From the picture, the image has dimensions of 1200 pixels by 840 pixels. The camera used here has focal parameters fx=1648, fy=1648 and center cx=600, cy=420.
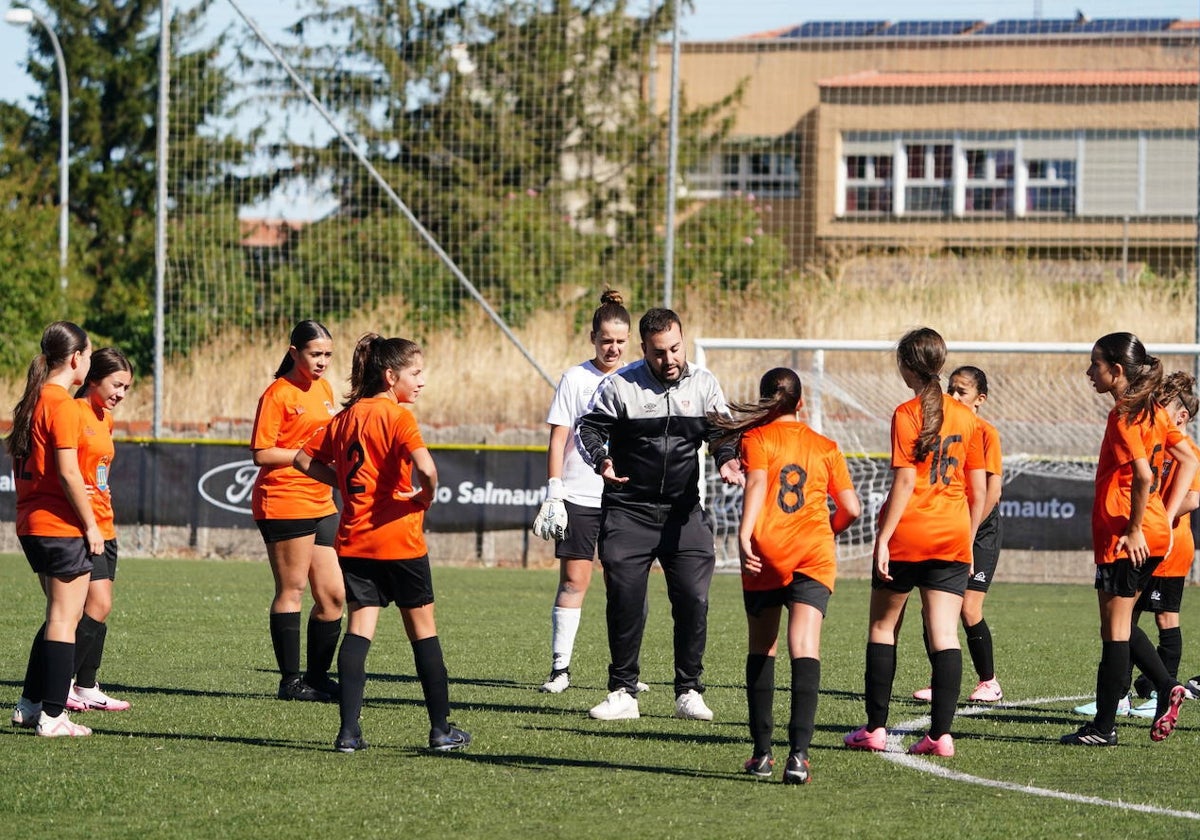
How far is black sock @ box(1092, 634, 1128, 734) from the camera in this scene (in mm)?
7355

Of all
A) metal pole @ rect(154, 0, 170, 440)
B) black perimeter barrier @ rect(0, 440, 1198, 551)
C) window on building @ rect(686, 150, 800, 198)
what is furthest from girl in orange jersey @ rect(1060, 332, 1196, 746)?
window on building @ rect(686, 150, 800, 198)

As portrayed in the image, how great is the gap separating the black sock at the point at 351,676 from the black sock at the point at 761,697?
5.24 ft

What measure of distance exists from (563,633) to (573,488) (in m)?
0.80

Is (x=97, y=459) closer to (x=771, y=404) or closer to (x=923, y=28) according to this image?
(x=771, y=404)

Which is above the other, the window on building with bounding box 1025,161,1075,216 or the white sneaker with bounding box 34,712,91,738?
the window on building with bounding box 1025,161,1075,216

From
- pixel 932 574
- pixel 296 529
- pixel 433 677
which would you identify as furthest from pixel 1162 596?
pixel 296 529

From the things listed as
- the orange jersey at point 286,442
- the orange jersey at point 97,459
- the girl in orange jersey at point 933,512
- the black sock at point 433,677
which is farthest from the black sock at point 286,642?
the girl in orange jersey at point 933,512

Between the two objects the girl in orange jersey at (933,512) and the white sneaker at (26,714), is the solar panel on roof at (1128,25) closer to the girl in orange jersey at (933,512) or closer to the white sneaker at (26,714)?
the girl in orange jersey at (933,512)

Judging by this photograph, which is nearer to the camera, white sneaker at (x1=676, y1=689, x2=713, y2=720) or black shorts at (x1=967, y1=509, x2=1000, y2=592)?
white sneaker at (x1=676, y1=689, x2=713, y2=720)

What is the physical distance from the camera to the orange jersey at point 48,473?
704 centimetres

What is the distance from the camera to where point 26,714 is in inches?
293

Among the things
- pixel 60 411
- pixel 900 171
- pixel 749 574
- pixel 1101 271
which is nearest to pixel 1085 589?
pixel 1101 271

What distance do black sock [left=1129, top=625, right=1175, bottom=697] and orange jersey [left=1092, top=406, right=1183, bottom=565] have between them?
0.47 meters

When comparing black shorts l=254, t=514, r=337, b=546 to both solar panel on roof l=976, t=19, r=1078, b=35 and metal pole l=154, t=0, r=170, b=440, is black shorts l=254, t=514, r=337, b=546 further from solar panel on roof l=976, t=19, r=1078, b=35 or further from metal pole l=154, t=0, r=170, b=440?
solar panel on roof l=976, t=19, r=1078, b=35
